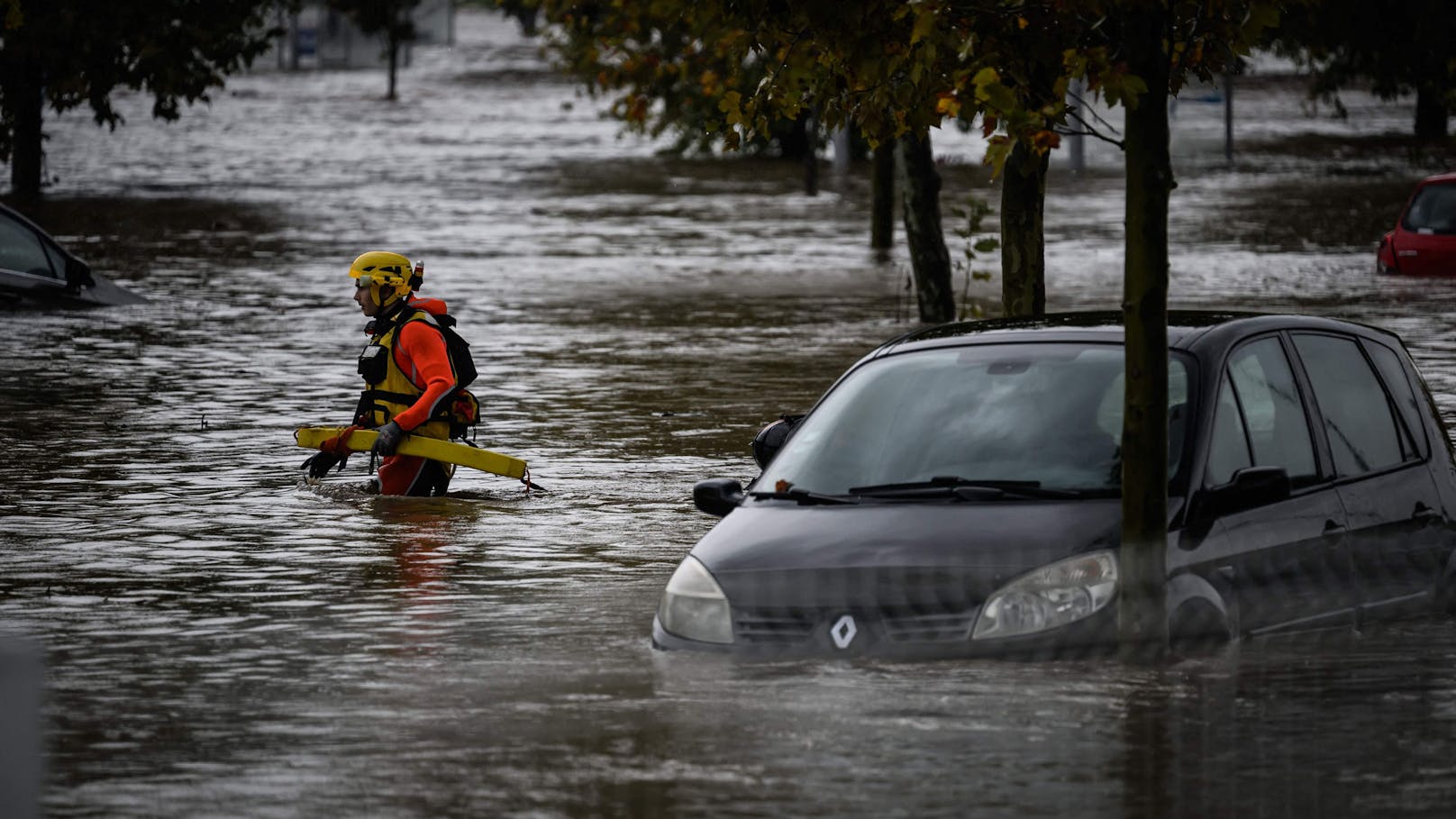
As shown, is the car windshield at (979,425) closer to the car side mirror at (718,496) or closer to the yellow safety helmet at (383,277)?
the car side mirror at (718,496)

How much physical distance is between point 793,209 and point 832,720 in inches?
1457

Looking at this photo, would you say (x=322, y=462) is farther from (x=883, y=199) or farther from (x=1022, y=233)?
(x=883, y=199)

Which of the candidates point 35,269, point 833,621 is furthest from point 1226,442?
point 35,269

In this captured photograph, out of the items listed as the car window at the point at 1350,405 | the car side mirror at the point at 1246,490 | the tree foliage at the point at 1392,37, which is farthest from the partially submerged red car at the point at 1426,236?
the car side mirror at the point at 1246,490

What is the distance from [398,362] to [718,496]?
417 centimetres

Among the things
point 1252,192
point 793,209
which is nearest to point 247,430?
point 793,209

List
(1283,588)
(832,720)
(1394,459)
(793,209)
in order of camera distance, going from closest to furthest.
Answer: (832,720)
(1283,588)
(1394,459)
(793,209)

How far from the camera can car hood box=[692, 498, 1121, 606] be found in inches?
296

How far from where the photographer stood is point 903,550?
7.60 m

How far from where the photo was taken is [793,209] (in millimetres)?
44094

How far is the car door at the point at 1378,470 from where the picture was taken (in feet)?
28.1

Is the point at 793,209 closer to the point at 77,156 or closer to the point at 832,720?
the point at 77,156

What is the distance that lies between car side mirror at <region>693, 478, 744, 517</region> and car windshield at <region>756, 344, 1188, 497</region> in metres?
0.15

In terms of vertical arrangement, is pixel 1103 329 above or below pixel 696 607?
above
